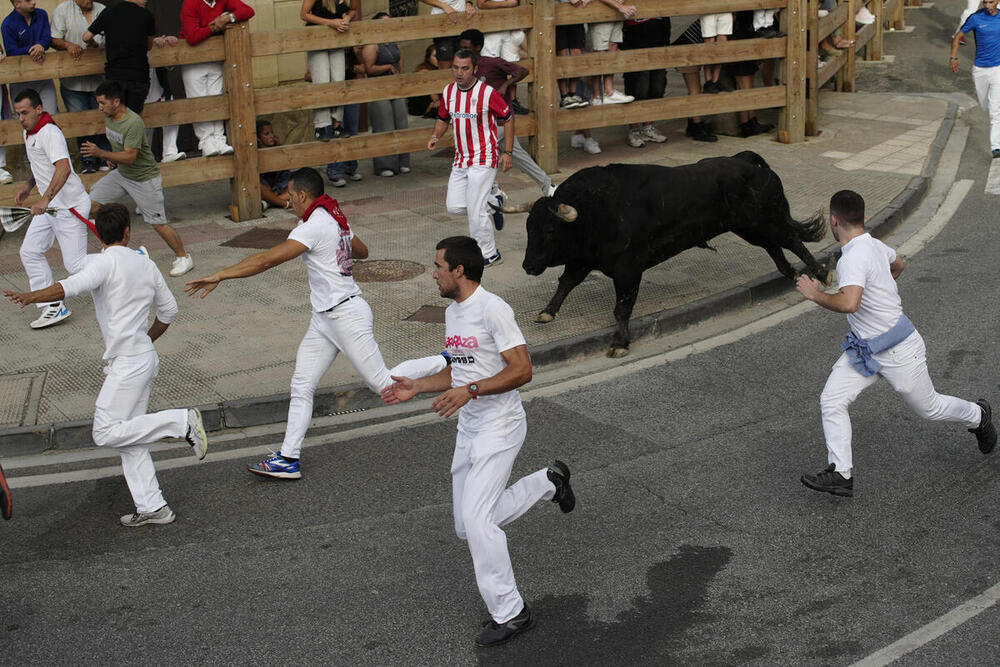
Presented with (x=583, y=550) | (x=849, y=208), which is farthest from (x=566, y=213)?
(x=583, y=550)

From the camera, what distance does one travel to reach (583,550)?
6.51 meters

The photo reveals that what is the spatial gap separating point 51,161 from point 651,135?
867cm

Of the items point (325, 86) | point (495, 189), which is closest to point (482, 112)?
point (495, 189)

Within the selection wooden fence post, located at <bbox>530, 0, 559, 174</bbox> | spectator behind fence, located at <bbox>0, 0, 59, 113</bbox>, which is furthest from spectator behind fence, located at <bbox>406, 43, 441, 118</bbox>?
spectator behind fence, located at <bbox>0, 0, 59, 113</bbox>

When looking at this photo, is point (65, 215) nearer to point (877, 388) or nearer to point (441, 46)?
point (441, 46)

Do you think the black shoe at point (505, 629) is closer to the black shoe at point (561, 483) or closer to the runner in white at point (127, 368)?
the black shoe at point (561, 483)

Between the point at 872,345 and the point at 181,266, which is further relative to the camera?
the point at 181,266

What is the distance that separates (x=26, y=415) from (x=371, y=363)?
8.36 feet

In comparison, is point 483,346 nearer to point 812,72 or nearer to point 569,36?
point 569,36

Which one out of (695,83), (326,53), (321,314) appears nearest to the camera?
(321,314)

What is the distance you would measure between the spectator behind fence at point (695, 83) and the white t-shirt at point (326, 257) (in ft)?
30.8

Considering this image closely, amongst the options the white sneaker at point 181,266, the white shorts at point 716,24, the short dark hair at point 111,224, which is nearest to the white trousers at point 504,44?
the white shorts at point 716,24

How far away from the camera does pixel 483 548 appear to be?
5.55m

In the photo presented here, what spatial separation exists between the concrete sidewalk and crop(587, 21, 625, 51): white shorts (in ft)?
4.59
